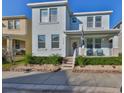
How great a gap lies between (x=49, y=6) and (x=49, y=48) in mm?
4747

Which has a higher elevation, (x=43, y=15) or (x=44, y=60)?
(x=43, y=15)

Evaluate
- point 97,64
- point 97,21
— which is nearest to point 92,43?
point 97,21

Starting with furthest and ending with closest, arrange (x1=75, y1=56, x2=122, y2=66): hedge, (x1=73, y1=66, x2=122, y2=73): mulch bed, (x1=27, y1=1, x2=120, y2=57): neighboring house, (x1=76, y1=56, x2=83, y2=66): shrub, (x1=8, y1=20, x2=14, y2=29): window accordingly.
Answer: (x1=8, y1=20, x2=14, y2=29): window, (x1=27, y1=1, x2=120, y2=57): neighboring house, (x1=76, y1=56, x2=83, y2=66): shrub, (x1=75, y1=56, x2=122, y2=66): hedge, (x1=73, y1=66, x2=122, y2=73): mulch bed

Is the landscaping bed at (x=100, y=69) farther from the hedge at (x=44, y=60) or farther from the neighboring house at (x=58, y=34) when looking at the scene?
the neighboring house at (x=58, y=34)

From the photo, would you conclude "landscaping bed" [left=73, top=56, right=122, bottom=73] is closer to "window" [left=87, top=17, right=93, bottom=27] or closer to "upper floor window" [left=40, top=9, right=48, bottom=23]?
"upper floor window" [left=40, top=9, right=48, bottom=23]

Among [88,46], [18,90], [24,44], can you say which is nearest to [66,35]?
[88,46]

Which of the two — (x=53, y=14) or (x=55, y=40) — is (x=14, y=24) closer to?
(x=53, y=14)

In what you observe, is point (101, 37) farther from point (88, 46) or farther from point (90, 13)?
point (90, 13)

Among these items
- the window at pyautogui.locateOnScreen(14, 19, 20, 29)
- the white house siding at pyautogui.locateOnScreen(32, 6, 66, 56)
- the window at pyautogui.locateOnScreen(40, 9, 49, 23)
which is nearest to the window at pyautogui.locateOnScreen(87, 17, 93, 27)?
the white house siding at pyautogui.locateOnScreen(32, 6, 66, 56)

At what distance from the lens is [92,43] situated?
1911 cm

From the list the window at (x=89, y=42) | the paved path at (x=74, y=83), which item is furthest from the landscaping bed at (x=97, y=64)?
the window at (x=89, y=42)

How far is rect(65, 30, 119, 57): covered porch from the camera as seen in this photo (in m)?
17.4

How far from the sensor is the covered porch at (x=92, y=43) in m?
17.4

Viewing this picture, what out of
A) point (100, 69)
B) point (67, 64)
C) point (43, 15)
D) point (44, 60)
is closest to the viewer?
point (100, 69)
